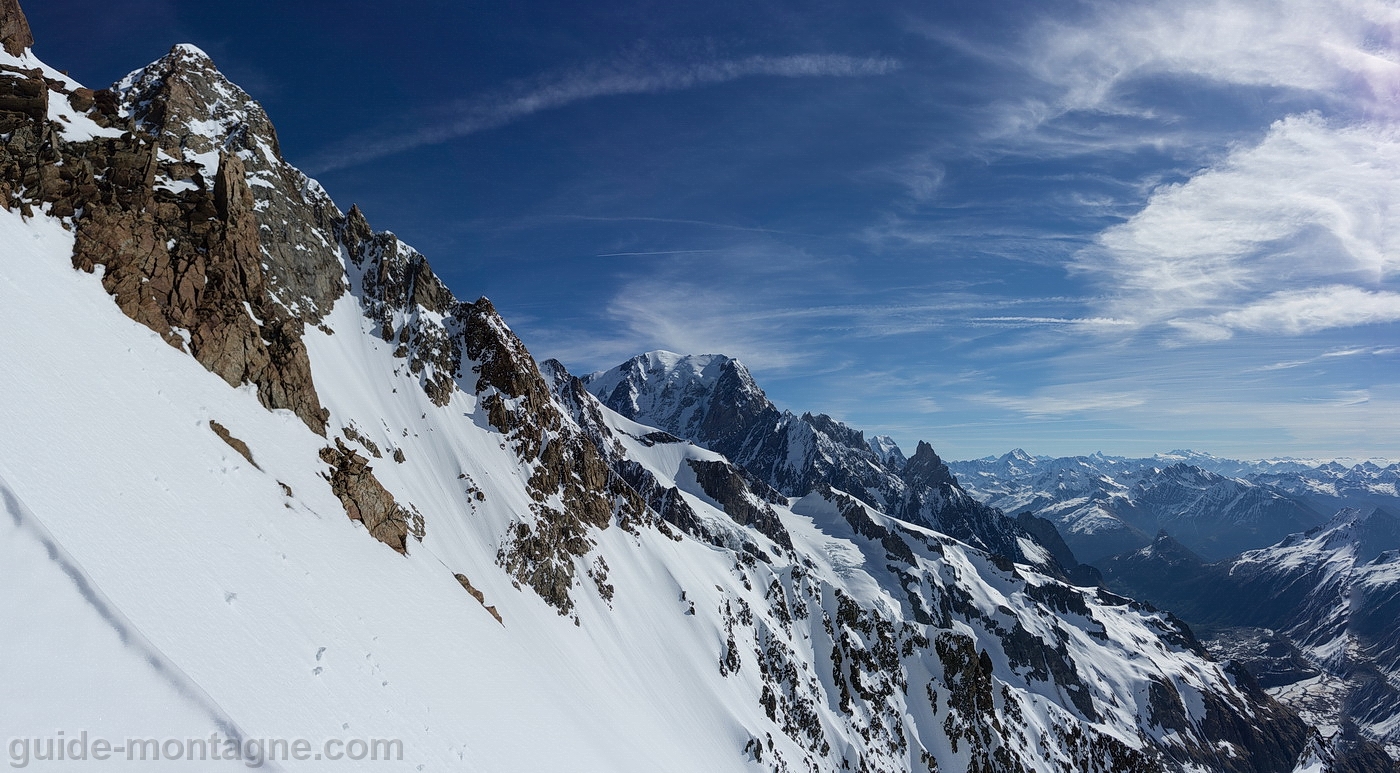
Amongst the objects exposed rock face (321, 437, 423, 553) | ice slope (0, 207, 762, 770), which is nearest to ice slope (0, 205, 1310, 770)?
ice slope (0, 207, 762, 770)

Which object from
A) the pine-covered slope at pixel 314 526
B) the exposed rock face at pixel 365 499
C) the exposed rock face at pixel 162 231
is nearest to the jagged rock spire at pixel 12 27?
the pine-covered slope at pixel 314 526

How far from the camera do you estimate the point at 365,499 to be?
39875 millimetres

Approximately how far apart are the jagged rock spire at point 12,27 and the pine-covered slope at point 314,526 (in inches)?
11.5

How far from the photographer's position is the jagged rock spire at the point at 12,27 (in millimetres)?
45781

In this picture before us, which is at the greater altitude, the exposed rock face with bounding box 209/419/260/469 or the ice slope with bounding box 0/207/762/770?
the exposed rock face with bounding box 209/419/260/469

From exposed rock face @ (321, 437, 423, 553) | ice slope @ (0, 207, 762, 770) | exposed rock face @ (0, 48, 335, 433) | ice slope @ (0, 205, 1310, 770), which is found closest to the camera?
ice slope @ (0, 205, 1310, 770)

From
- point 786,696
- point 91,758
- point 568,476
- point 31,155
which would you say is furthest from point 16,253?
point 786,696

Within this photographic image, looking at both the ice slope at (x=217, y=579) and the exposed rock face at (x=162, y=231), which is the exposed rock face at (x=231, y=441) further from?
the exposed rock face at (x=162, y=231)

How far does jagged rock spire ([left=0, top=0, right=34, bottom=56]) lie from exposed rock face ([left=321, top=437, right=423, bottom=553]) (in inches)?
1712

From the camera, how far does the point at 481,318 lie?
108 meters

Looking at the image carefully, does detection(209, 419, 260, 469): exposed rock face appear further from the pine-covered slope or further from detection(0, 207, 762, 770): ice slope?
detection(0, 207, 762, 770): ice slope

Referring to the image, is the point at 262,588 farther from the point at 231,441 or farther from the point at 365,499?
the point at 365,499

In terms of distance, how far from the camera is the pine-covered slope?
14523 millimetres

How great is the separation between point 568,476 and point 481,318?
116ft
